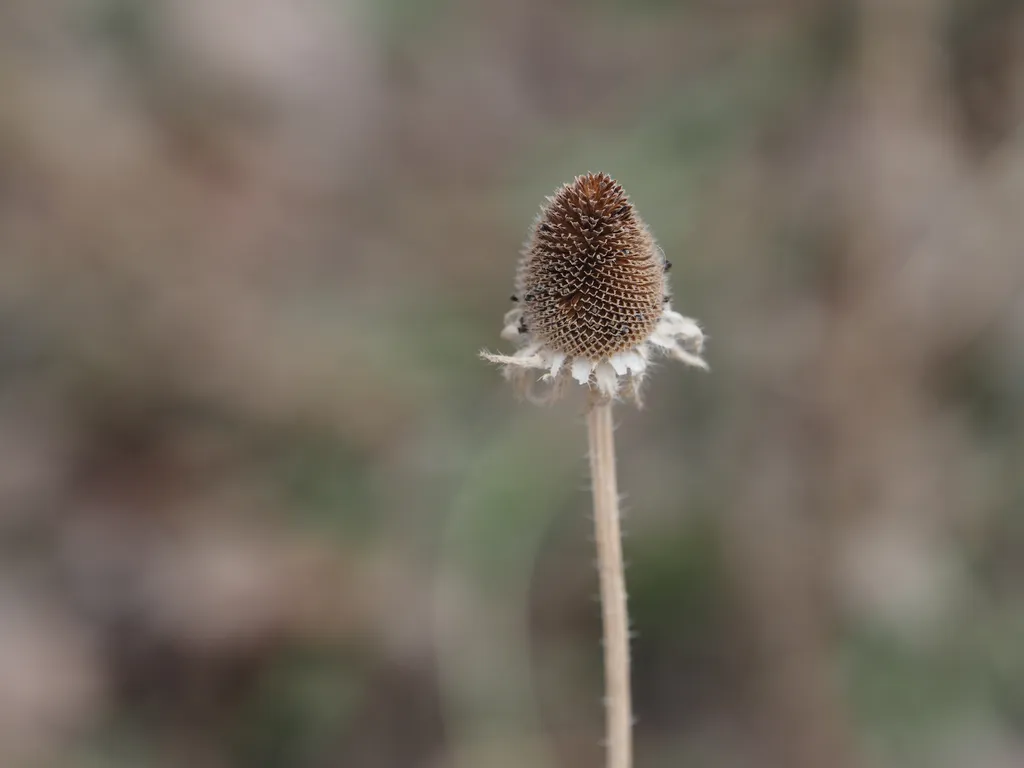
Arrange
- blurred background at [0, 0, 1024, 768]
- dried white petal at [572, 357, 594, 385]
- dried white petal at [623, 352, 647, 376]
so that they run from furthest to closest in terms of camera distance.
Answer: blurred background at [0, 0, 1024, 768], dried white petal at [623, 352, 647, 376], dried white petal at [572, 357, 594, 385]

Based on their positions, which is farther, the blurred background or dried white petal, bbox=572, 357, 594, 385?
the blurred background

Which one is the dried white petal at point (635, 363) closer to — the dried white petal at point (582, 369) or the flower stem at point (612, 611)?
the dried white petal at point (582, 369)

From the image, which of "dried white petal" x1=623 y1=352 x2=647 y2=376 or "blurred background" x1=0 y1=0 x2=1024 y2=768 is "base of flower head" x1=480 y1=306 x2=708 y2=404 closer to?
"dried white petal" x1=623 y1=352 x2=647 y2=376

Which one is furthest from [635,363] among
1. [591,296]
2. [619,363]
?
[591,296]

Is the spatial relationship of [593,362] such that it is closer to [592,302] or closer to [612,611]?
[592,302]

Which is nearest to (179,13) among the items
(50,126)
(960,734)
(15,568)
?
(50,126)

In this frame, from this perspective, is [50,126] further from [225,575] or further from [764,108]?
[764,108]

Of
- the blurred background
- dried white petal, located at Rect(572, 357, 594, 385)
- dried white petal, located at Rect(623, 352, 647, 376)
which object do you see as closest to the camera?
dried white petal, located at Rect(572, 357, 594, 385)

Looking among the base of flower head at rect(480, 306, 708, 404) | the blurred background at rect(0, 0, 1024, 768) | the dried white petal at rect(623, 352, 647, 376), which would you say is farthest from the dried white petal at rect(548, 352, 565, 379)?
the blurred background at rect(0, 0, 1024, 768)
